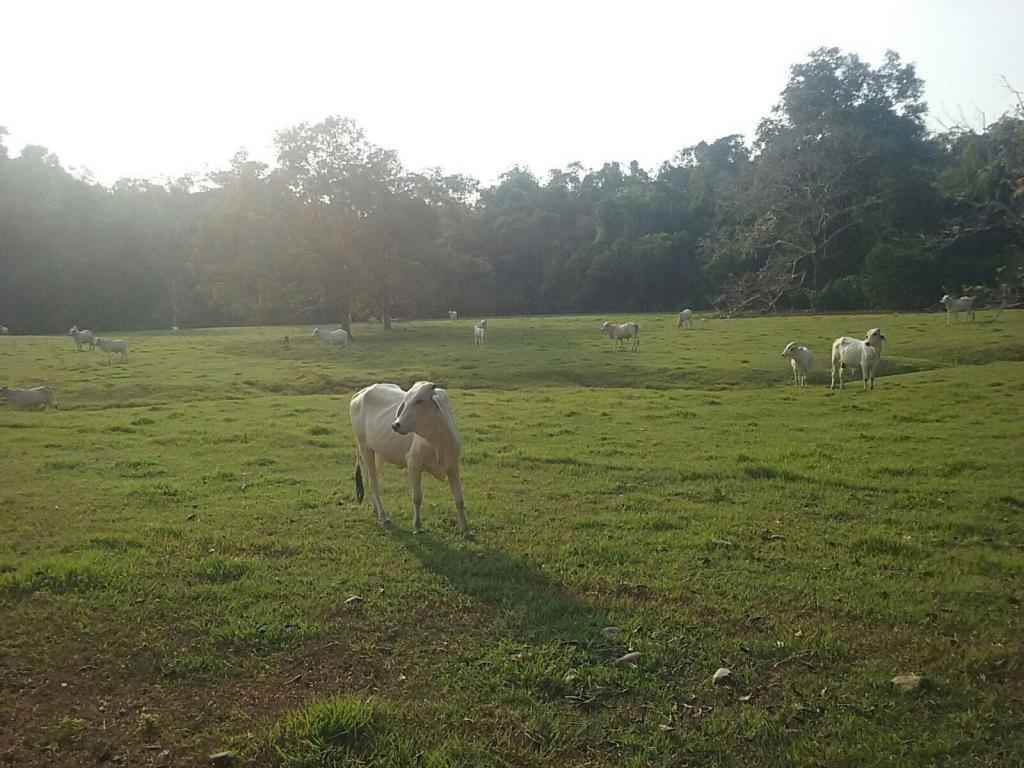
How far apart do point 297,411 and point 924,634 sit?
51.4 ft

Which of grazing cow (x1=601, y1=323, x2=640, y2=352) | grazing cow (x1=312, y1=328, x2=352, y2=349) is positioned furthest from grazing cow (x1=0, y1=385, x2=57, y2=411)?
grazing cow (x1=601, y1=323, x2=640, y2=352)

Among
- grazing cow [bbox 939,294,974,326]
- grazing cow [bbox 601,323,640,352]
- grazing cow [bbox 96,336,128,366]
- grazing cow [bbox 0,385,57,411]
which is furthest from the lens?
grazing cow [bbox 939,294,974,326]

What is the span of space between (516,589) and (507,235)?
78255 mm

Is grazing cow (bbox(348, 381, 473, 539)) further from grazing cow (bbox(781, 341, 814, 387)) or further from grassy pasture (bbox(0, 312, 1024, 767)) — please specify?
grazing cow (bbox(781, 341, 814, 387))

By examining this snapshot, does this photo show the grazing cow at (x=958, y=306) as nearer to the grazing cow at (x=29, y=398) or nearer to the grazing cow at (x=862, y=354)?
the grazing cow at (x=862, y=354)

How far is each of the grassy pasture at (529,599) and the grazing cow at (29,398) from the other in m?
6.19

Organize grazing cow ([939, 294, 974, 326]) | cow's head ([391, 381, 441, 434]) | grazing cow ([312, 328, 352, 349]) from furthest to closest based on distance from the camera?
grazing cow ([312, 328, 352, 349]) < grazing cow ([939, 294, 974, 326]) < cow's head ([391, 381, 441, 434])

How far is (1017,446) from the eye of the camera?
42.5 ft

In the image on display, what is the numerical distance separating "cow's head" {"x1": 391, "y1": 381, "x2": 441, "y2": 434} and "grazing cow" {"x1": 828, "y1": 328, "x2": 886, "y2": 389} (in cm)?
1633

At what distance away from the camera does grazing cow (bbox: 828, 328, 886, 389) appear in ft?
69.3

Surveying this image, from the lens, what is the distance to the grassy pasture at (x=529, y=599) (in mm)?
4605

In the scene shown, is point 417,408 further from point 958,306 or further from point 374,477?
point 958,306

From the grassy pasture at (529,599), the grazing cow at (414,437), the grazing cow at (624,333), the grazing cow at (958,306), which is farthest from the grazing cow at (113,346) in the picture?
the grazing cow at (958,306)

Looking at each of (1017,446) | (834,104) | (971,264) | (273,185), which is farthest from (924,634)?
(834,104)
